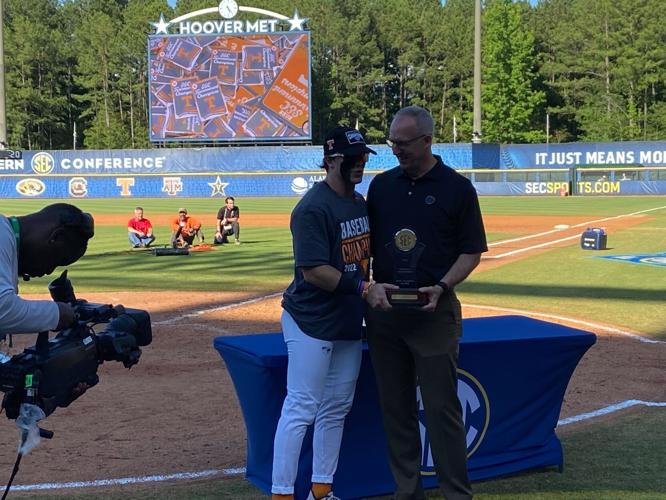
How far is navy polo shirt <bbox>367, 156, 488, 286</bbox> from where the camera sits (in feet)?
13.9

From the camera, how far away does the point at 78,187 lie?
161ft

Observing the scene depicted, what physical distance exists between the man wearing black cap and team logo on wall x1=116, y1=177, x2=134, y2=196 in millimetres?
46352

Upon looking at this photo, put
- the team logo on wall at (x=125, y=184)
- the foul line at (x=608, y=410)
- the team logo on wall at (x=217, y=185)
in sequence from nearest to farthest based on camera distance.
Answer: the foul line at (x=608, y=410)
the team logo on wall at (x=217, y=185)
the team logo on wall at (x=125, y=184)

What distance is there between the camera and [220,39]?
4734 centimetres

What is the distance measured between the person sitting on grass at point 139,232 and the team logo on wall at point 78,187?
1175 inches

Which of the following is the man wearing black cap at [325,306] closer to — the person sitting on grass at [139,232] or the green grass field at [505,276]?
the green grass field at [505,276]

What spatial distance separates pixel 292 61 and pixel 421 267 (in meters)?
43.4

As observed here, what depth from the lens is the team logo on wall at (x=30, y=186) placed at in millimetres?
48406

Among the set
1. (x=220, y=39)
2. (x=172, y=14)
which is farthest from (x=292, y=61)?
(x=172, y=14)

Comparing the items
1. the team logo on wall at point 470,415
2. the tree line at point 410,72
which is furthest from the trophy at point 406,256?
the tree line at point 410,72

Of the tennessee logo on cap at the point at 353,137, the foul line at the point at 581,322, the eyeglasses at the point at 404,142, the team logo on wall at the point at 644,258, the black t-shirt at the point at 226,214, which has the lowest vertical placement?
the team logo on wall at the point at 644,258

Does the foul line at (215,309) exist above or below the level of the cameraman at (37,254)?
below

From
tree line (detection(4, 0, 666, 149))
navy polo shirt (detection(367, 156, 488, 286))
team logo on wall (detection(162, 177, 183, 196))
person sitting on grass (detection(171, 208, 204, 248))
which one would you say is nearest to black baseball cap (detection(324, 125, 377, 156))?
navy polo shirt (detection(367, 156, 488, 286))

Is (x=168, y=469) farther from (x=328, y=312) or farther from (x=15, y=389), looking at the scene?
(x=15, y=389)
